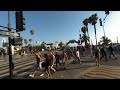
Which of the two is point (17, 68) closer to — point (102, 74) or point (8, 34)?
point (102, 74)

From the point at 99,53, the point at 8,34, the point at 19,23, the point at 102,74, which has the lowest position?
the point at 102,74

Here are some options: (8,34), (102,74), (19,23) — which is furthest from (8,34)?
(102,74)

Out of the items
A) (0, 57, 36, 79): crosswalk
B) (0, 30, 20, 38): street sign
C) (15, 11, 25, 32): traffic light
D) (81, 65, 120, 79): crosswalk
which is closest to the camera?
(0, 30, 20, 38): street sign

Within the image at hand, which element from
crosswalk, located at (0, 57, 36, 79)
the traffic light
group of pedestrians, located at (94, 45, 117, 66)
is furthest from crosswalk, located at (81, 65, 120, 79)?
crosswalk, located at (0, 57, 36, 79)

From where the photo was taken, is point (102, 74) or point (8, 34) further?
point (102, 74)

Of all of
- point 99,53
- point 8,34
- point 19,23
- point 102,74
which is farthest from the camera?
point 99,53

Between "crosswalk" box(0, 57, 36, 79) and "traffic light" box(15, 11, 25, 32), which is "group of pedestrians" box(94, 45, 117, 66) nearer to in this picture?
"crosswalk" box(0, 57, 36, 79)

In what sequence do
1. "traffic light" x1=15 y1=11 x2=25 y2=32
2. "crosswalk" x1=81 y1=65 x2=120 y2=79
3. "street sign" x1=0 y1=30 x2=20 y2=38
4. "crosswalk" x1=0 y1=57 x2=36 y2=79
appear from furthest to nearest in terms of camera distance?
"crosswalk" x1=0 y1=57 x2=36 y2=79
"crosswalk" x1=81 y1=65 x2=120 y2=79
"traffic light" x1=15 y1=11 x2=25 y2=32
"street sign" x1=0 y1=30 x2=20 y2=38
